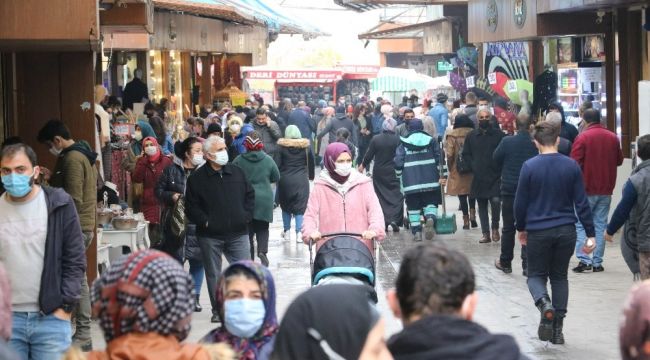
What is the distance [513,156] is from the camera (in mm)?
15180

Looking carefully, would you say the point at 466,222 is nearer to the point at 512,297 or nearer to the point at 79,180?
the point at 512,297

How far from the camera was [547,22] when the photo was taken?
2003 centimetres

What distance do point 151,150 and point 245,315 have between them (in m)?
8.54

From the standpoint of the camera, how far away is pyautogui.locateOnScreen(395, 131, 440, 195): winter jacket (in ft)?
60.0

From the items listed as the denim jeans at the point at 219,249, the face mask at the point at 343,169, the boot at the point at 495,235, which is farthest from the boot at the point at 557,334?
the boot at the point at 495,235

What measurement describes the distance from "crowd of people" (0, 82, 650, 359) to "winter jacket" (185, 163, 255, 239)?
1cm

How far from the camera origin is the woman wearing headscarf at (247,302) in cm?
526

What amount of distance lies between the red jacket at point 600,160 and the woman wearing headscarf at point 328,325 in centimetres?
1074

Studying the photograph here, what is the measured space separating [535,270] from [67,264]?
14.2ft

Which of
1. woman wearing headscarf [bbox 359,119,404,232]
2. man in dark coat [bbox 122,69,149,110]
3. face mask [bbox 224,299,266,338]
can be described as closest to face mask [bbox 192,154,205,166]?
woman wearing headscarf [bbox 359,119,404,232]

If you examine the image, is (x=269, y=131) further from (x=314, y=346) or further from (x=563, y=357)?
(x=314, y=346)

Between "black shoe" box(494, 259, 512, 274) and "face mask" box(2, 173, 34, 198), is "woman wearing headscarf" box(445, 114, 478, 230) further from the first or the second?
"face mask" box(2, 173, 34, 198)

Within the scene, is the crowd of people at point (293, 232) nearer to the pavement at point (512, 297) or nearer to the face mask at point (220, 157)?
the face mask at point (220, 157)

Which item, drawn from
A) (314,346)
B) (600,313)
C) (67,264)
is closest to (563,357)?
(600,313)
